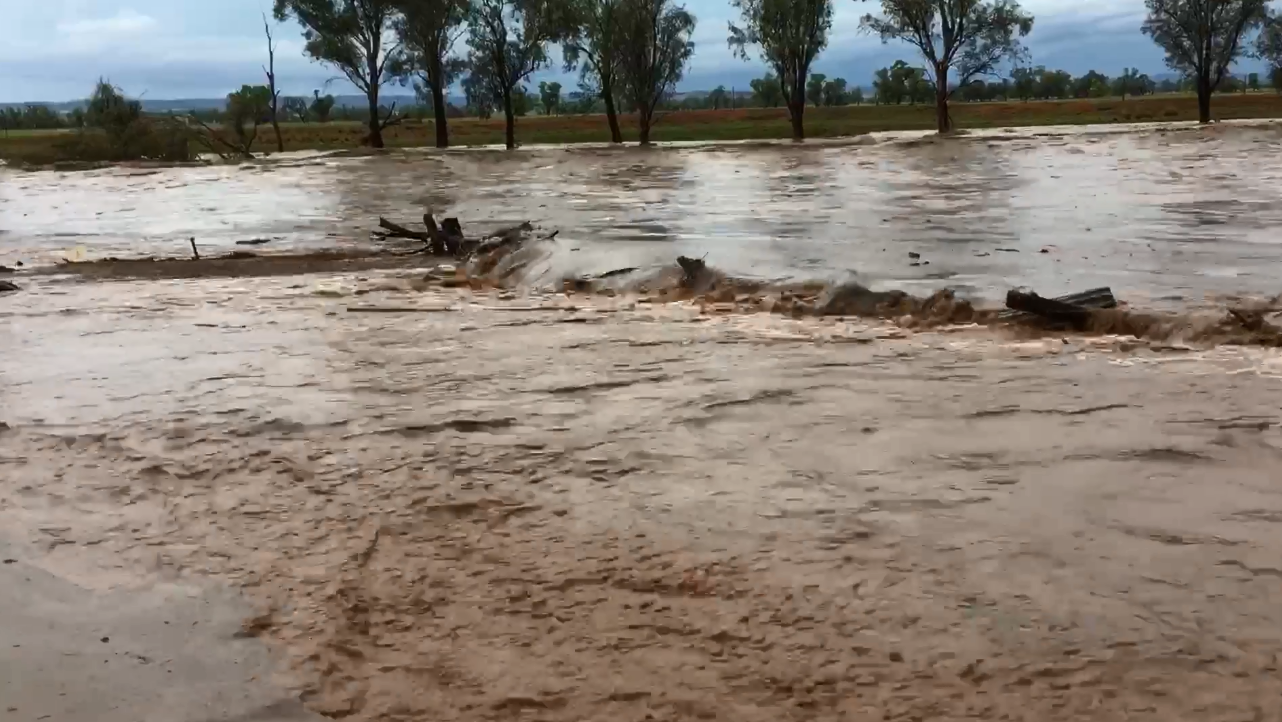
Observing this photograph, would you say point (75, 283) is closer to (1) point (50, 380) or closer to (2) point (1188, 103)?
(1) point (50, 380)

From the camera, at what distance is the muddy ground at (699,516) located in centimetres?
247

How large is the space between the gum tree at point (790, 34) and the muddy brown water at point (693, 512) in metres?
38.2

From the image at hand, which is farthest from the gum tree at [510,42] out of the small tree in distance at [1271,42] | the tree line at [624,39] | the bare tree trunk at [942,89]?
the small tree in distance at [1271,42]

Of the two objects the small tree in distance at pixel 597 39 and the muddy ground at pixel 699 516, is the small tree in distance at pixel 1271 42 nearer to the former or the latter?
the small tree in distance at pixel 597 39

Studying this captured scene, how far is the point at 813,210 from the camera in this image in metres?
13.6

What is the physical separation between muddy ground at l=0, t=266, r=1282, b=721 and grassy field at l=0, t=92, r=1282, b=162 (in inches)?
1710

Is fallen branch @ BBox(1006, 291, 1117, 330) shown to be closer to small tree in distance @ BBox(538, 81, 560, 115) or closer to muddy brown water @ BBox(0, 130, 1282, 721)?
muddy brown water @ BBox(0, 130, 1282, 721)

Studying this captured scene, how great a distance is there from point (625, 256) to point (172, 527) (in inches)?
243

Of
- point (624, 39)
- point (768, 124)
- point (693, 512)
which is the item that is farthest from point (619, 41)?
point (693, 512)

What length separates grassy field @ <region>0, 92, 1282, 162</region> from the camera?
5231 centimetres

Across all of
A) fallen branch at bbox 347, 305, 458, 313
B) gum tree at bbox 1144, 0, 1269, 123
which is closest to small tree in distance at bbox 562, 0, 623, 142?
gum tree at bbox 1144, 0, 1269, 123

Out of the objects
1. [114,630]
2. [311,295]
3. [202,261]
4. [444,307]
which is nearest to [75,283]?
[202,261]

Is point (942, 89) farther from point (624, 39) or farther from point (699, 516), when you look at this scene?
point (699, 516)

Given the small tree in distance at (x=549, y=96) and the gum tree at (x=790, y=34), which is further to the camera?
the small tree in distance at (x=549, y=96)
